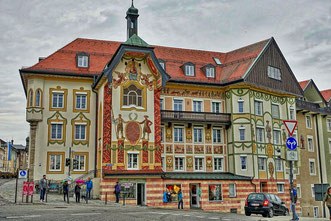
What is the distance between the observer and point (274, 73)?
45.5m

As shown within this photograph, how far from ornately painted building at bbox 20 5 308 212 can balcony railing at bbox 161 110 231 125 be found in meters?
0.11

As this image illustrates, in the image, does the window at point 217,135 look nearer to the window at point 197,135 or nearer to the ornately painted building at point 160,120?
the ornately painted building at point 160,120

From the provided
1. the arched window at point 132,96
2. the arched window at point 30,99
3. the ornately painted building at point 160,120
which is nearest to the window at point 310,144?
the ornately painted building at point 160,120

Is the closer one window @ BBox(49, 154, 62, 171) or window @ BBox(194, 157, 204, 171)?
window @ BBox(49, 154, 62, 171)

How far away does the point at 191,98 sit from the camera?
142 ft

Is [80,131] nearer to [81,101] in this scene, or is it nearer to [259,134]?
[81,101]

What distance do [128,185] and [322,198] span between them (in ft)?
60.6

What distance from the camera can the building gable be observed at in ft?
141

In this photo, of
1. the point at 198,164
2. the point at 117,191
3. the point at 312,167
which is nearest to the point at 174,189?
the point at 198,164

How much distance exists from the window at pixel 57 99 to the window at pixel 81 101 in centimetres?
160

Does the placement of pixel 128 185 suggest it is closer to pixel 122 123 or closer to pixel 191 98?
pixel 122 123

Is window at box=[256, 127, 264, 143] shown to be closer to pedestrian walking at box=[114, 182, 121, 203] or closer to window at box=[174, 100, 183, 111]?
window at box=[174, 100, 183, 111]

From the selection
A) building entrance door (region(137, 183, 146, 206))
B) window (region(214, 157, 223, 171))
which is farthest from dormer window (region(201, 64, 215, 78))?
building entrance door (region(137, 183, 146, 206))

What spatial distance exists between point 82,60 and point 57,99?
4.96m
